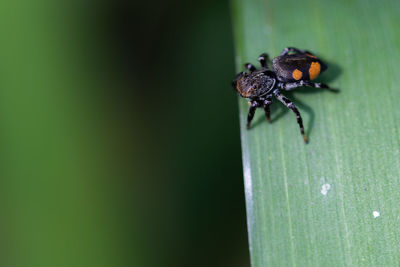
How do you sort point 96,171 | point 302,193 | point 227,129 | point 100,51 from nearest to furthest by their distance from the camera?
point 302,193 < point 96,171 < point 227,129 < point 100,51

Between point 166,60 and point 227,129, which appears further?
point 166,60

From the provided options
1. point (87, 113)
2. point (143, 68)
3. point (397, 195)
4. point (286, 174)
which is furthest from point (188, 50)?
point (397, 195)

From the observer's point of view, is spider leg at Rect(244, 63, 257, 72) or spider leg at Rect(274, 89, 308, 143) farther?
spider leg at Rect(244, 63, 257, 72)

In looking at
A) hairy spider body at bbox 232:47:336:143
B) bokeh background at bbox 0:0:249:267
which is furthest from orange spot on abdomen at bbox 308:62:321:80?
bokeh background at bbox 0:0:249:267

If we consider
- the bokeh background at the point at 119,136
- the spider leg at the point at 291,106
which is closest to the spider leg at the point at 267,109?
the spider leg at the point at 291,106

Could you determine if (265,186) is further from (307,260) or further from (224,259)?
(224,259)

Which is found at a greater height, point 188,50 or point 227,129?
point 188,50

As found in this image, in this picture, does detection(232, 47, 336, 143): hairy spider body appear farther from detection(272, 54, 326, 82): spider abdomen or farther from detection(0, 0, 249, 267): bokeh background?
detection(0, 0, 249, 267): bokeh background

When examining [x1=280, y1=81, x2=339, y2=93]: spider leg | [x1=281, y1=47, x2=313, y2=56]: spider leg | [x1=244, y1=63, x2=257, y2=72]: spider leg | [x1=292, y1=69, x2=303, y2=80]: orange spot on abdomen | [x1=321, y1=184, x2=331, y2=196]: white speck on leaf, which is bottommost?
[x1=321, y1=184, x2=331, y2=196]: white speck on leaf
